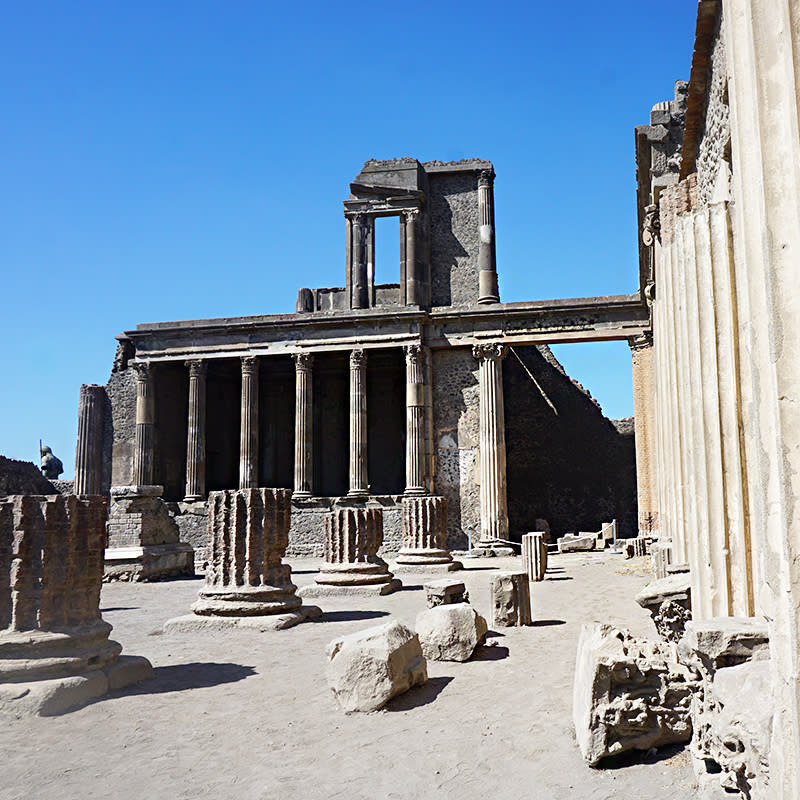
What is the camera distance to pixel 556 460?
27.1 m

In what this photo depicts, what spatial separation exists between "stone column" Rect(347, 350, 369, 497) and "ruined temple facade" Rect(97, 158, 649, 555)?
0.04m

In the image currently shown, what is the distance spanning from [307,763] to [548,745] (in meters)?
1.26

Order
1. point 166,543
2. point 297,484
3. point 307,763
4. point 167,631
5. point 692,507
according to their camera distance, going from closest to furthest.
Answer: point 307,763
point 692,507
point 167,631
point 166,543
point 297,484

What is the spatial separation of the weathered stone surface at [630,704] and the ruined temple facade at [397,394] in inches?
666

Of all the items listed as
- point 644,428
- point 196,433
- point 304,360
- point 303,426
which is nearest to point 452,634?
point 644,428

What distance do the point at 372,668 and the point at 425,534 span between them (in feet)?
35.3

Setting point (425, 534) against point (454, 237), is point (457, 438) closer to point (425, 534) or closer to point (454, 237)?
point (454, 237)

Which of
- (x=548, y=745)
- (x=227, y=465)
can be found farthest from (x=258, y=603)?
(x=227, y=465)

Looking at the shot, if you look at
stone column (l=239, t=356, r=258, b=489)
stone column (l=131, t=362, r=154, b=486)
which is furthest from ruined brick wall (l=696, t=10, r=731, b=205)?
stone column (l=131, t=362, r=154, b=486)

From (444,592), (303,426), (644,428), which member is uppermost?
(303,426)

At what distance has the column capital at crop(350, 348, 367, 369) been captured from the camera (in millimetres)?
22328

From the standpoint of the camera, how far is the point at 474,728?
4535 mm

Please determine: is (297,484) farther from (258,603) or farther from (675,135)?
(675,135)

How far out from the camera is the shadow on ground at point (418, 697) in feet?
16.5
